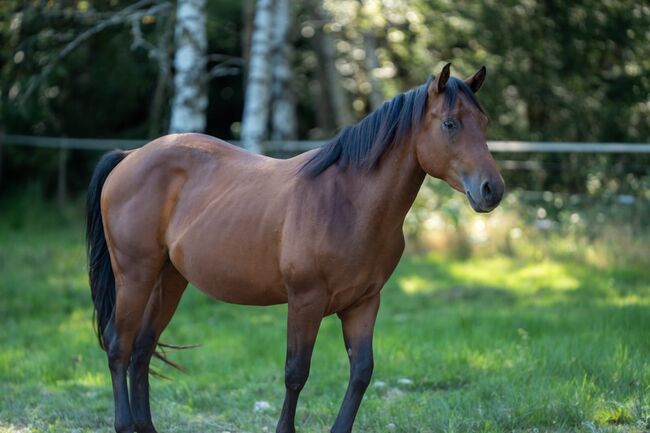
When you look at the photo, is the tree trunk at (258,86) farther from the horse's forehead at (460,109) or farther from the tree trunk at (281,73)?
the horse's forehead at (460,109)

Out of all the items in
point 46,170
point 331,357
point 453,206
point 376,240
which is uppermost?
point 376,240

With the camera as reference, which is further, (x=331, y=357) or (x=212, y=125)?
(x=212, y=125)

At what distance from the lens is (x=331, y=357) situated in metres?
6.04

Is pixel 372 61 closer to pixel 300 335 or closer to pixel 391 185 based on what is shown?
pixel 391 185

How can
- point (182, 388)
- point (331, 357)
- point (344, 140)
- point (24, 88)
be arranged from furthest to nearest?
point (24, 88) → point (331, 357) → point (182, 388) → point (344, 140)

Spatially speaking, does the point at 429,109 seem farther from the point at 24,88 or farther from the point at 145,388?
the point at 24,88

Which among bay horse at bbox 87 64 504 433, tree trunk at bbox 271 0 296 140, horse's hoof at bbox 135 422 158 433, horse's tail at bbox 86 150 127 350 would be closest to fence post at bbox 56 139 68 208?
tree trunk at bbox 271 0 296 140

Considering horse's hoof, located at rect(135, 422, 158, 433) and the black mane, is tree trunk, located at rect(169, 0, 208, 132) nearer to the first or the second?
horse's hoof, located at rect(135, 422, 158, 433)

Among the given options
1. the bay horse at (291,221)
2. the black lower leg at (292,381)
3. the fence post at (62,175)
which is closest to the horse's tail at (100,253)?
the bay horse at (291,221)

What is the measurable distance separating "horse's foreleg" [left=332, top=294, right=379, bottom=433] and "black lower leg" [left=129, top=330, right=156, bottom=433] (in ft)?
4.01

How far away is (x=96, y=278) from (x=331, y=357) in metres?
1.94

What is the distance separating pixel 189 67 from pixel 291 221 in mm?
5383

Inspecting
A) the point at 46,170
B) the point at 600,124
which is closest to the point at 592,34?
the point at 600,124

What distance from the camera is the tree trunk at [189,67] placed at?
880 centimetres
